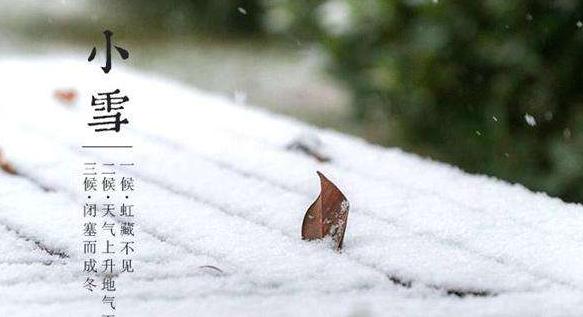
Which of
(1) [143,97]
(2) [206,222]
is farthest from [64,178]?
(1) [143,97]

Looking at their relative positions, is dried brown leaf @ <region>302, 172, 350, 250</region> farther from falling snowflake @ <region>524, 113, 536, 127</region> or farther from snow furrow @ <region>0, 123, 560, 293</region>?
falling snowflake @ <region>524, 113, 536, 127</region>

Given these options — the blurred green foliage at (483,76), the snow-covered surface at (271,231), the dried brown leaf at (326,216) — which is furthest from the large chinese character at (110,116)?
the blurred green foliage at (483,76)

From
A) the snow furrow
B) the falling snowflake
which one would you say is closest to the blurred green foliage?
the falling snowflake

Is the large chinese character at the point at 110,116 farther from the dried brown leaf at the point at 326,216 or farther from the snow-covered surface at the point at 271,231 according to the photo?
the dried brown leaf at the point at 326,216

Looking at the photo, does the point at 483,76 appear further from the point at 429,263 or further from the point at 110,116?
the point at 429,263

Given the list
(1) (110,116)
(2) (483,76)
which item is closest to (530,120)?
(2) (483,76)
